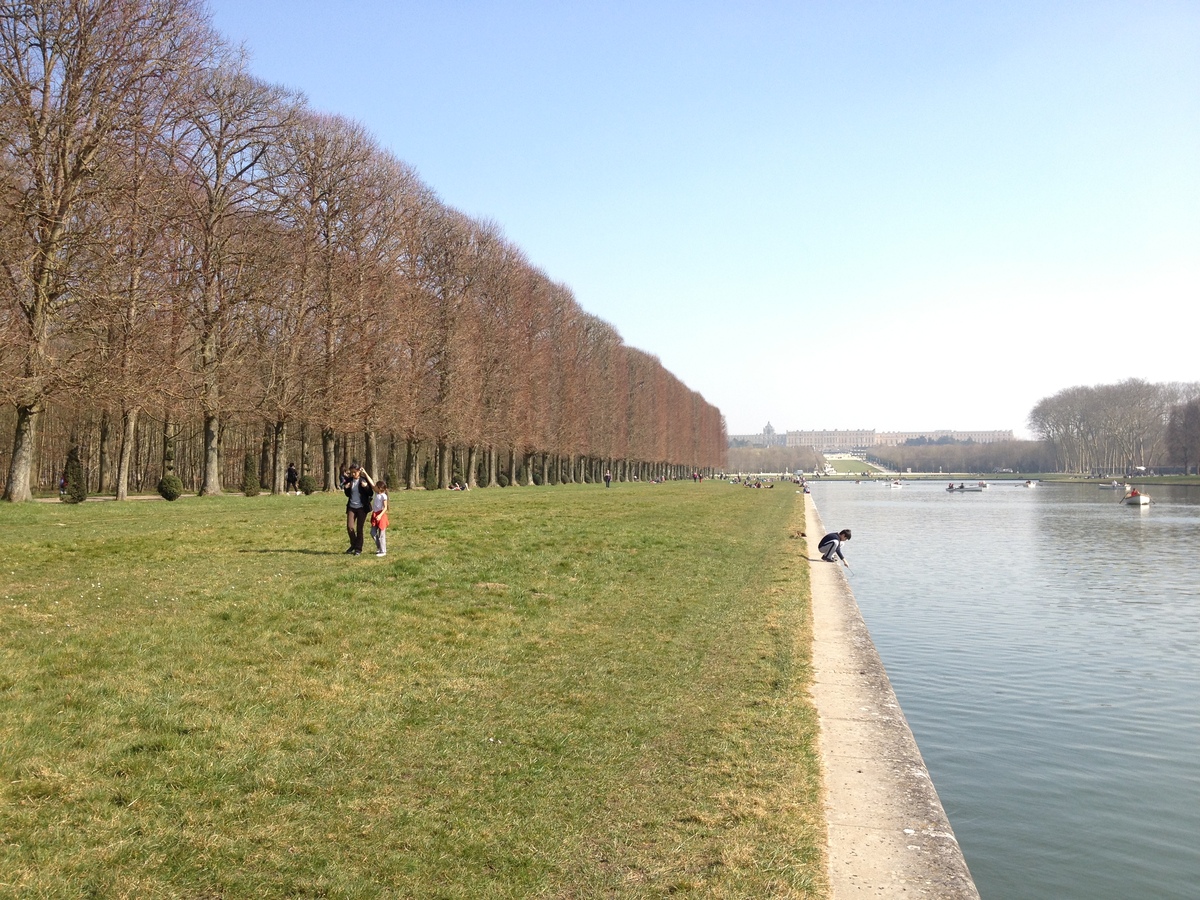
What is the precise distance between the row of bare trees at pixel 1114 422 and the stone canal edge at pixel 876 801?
156 meters

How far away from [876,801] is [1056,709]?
6.77m

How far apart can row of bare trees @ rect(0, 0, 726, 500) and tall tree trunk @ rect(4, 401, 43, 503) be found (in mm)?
64

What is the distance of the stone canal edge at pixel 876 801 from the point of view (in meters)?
6.42

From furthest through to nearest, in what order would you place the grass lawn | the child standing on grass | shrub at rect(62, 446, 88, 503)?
1. shrub at rect(62, 446, 88, 503)
2. the child standing on grass
3. the grass lawn

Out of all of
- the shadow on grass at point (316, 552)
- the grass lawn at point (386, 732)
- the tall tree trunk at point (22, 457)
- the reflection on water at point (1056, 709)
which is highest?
the tall tree trunk at point (22, 457)

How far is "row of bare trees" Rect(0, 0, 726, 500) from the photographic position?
26.5 meters

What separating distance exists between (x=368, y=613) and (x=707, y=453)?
450 feet

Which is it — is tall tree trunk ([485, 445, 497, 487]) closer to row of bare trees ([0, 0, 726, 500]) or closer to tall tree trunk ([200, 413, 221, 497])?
row of bare trees ([0, 0, 726, 500])

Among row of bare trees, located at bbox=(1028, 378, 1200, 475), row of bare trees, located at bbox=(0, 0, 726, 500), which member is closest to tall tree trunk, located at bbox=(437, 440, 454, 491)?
row of bare trees, located at bbox=(0, 0, 726, 500)

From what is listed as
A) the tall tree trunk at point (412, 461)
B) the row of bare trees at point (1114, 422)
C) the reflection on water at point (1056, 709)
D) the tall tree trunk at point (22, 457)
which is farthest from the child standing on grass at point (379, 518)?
the row of bare trees at point (1114, 422)

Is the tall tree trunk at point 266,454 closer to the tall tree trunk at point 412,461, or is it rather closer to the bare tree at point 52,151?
the tall tree trunk at point 412,461

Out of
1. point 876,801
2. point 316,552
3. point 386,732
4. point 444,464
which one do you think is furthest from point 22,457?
point 444,464

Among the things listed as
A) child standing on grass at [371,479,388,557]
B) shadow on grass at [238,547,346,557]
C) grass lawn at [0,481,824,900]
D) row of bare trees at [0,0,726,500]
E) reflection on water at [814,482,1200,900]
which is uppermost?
row of bare trees at [0,0,726,500]

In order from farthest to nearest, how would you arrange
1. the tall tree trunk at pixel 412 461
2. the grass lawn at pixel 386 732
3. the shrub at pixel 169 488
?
the tall tree trunk at pixel 412 461
the shrub at pixel 169 488
the grass lawn at pixel 386 732
